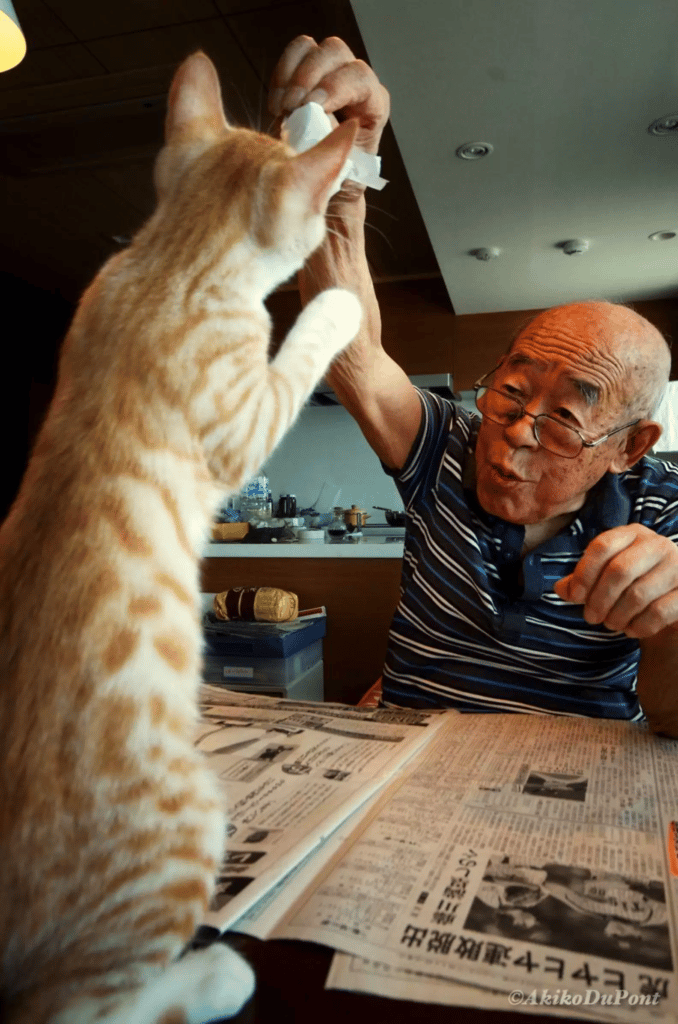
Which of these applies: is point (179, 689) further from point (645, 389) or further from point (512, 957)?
point (645, 389)

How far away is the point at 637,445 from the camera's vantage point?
1022 mm

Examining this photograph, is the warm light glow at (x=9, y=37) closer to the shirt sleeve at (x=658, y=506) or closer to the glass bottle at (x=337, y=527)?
the shirt sleeve at (x=658, y=506)

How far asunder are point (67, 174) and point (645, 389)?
7.18 ft

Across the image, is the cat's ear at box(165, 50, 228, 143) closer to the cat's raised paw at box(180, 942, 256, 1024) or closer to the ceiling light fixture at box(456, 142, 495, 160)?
the cat's raised paw at box(180, 942, 256, 1024)

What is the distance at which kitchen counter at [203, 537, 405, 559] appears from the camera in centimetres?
235

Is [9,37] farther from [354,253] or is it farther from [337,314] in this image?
[337,314]

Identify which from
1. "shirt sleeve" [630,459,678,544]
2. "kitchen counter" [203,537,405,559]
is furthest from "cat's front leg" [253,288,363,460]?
"kitchen counter" [203,537,405,559]

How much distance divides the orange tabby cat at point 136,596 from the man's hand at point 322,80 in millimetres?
186

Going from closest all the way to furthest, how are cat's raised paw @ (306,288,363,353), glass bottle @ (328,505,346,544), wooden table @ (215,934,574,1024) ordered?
wooden table @ (215,934,574,1024)
cat's raised paw @ (306,288,363,353)
glass bottle @ (328,505,346,544)

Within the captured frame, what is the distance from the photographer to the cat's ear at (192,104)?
667mm

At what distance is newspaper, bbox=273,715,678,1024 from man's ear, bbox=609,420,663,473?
500mm

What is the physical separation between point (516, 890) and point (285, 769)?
28cm

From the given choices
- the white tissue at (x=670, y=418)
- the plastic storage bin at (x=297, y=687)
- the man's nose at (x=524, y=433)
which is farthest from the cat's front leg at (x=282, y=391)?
the white tissue at (x=670, y=418)

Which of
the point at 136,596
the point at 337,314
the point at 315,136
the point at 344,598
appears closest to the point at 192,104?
the point at 315,136
